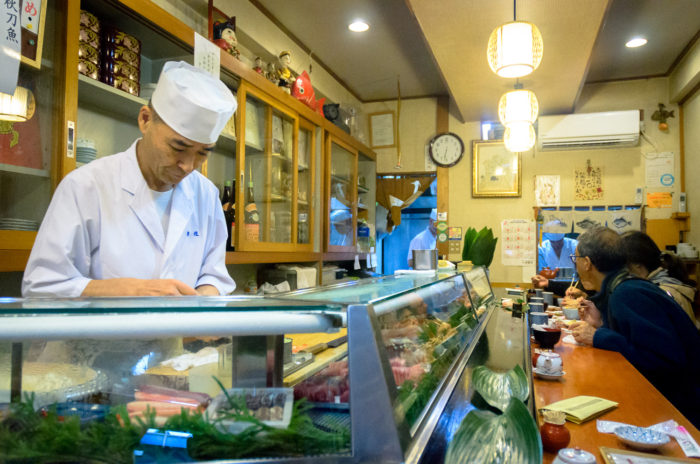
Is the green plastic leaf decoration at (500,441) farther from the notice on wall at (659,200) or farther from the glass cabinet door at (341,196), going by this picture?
the notice on wall at (659,200)

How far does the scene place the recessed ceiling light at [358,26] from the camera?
163 inches

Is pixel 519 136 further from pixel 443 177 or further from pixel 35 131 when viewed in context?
pixel 35 131

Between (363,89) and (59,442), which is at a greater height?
(363,89)

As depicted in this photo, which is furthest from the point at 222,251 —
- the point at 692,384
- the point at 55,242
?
the point at 692,384

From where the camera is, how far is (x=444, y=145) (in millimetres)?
5988

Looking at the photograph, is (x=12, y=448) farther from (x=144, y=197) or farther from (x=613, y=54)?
(x=613, y=54)

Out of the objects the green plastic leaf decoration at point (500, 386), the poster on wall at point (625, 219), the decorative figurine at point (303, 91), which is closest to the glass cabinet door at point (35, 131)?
the green plastic leaf decoration at point (500, 386)

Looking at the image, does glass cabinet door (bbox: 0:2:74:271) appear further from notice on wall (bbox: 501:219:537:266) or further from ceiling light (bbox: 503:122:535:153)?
notice on wall (bbox: 501:219:537:266)

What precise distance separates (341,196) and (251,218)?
194 cm

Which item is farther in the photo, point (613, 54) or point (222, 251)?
point (613, 54)

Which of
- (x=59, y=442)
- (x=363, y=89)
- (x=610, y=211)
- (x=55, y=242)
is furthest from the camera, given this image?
(x=363, y=89)

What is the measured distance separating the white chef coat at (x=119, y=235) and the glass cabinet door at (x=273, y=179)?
1257mm

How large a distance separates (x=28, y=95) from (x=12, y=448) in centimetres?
163

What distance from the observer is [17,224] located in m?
1.80
